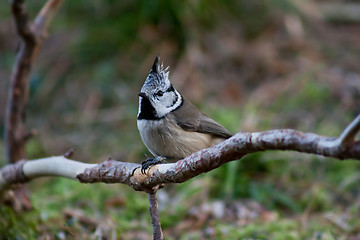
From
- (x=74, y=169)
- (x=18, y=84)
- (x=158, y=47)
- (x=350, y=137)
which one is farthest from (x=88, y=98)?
(x=350, y=137)

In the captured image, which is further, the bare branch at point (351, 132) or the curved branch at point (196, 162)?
the curved branch at point (196, 162)

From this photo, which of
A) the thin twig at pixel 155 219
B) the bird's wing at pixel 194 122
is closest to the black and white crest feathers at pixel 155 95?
the bird's wing at pixel 194 122

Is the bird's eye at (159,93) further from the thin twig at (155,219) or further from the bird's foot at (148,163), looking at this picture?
the thin twig at (155,219)

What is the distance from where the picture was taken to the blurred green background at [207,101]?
4.16 metres

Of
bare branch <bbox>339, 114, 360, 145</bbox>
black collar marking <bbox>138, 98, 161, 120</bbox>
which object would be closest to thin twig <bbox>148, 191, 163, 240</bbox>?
black collar marking <bbox>138, 98, 161, 120</bbox>

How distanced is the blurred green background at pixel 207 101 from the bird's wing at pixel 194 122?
2.77 feet

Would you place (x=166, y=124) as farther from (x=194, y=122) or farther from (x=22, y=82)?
(x=22, y=82)

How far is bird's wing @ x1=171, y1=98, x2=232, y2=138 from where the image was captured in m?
3.59

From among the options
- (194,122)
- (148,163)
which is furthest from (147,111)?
(148,163)

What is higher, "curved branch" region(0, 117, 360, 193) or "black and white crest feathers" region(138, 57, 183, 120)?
"black and white crest feathers" region(138, 57, 183, 120)

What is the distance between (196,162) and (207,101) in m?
4.13

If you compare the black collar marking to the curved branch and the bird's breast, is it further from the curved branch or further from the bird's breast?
the curved branch

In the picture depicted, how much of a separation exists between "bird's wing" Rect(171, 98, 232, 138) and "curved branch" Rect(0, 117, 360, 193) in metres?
0.88

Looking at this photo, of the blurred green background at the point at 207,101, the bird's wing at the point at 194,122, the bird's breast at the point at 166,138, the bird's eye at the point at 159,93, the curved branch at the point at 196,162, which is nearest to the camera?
the curved branch at the point at 196,162
